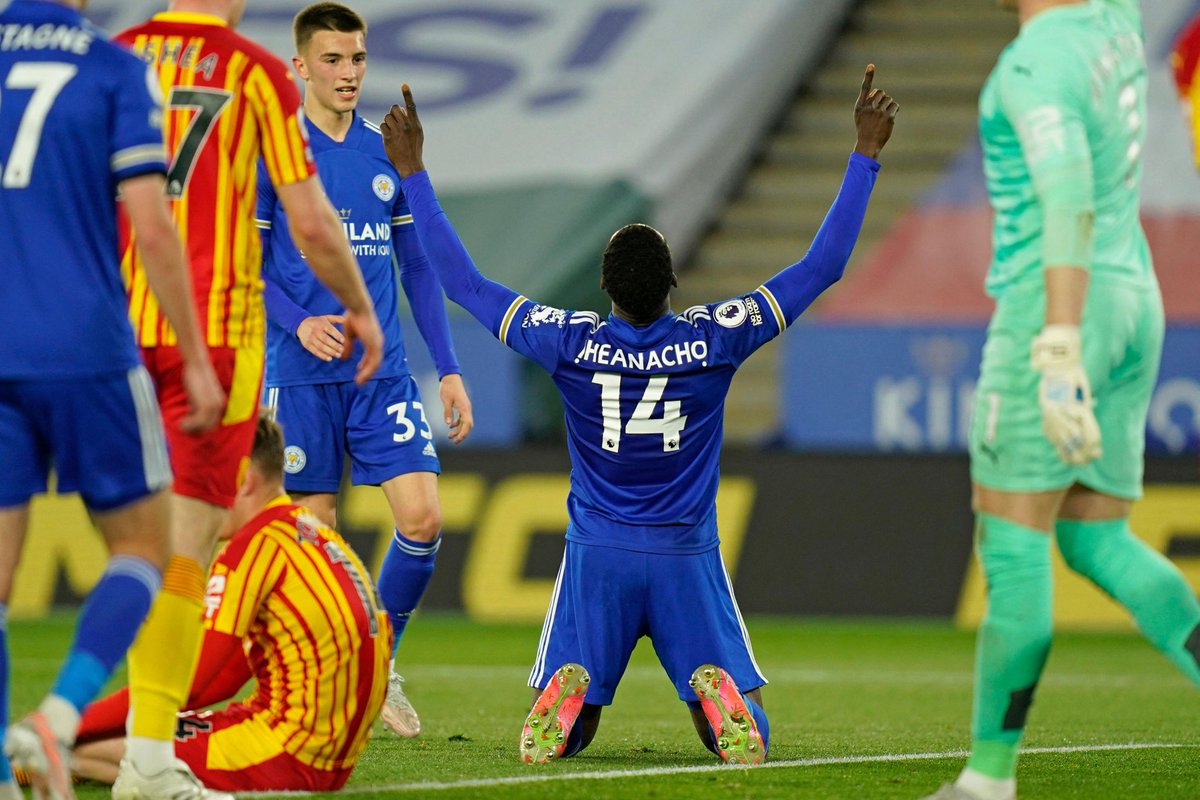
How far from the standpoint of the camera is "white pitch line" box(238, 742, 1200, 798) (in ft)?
14.3

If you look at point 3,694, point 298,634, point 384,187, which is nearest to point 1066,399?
point 298,634

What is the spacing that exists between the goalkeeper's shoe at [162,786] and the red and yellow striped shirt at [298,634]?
11.4 inches

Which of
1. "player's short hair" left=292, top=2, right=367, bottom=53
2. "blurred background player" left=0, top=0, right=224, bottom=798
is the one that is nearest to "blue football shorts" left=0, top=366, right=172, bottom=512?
"blurred background player" left=0, top=0, right=224, bottom=798

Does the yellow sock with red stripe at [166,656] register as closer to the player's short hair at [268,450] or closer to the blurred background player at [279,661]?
the blurred background player at [279,661]

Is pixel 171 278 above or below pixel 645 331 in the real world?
above

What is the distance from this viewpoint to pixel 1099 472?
4027 millimetres

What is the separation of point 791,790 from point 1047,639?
32.2 inches

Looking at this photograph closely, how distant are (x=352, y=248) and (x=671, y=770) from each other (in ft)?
7.87

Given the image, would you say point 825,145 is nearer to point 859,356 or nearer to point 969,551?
point 859,356

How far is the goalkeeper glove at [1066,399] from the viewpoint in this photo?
3.69 meters

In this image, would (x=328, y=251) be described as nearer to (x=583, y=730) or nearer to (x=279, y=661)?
(x=279, y=661)

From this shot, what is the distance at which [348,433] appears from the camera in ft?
21.0

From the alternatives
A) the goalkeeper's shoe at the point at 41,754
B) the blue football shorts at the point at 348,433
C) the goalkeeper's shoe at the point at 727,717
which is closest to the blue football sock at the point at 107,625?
the goalkeeper's shoe at the point at 41,754

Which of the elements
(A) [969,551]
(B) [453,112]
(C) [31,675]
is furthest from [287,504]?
(B) [453,112]
